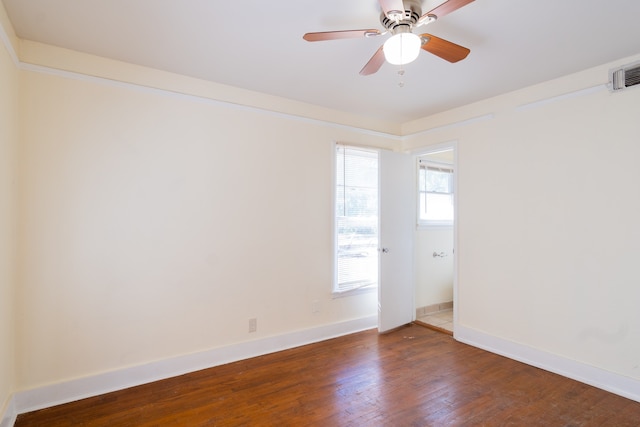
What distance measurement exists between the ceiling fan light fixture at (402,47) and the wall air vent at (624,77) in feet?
6.16

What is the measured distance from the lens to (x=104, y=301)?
8.30 feet

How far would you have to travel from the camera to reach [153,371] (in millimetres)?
2689

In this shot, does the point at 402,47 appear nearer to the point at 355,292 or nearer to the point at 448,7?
the point at 448,7

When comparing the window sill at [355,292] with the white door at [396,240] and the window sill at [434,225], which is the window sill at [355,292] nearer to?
the white door at [396,240]

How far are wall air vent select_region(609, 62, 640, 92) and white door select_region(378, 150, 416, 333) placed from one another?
6.64 ft

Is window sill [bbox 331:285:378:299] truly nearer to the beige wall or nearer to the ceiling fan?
the ceiling fan

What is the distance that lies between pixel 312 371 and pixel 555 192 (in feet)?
8.76

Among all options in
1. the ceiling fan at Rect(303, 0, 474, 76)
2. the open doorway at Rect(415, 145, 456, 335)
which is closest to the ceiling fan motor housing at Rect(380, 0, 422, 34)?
the ceiling fan at Rect(303, 0, 474, 76)

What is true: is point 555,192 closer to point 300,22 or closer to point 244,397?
point 300,22

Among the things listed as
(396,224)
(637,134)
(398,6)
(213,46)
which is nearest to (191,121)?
(213,46)

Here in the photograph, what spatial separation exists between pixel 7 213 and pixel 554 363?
14.1 feet

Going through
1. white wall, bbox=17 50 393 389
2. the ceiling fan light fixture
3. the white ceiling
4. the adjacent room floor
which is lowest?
the adjacent room floor

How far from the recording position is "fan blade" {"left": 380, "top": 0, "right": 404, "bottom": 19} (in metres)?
1.62

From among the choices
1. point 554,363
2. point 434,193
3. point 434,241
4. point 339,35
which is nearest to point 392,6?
point 339,35
